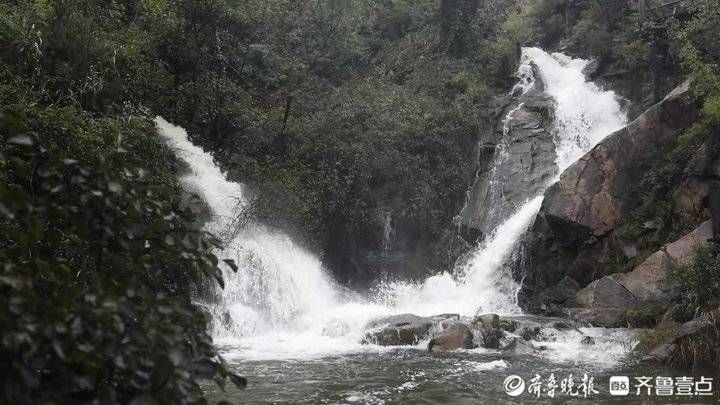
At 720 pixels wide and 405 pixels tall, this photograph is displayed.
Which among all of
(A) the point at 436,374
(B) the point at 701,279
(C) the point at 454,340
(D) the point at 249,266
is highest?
(D) the point at 249,266

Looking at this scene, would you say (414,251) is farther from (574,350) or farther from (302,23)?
(302,23)

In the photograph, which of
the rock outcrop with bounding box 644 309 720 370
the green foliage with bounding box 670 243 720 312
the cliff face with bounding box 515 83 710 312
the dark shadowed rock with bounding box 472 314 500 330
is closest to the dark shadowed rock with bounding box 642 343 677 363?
the rock outcrop with bounding box 644 309 720 370

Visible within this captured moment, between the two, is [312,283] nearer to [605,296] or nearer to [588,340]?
[605,296]

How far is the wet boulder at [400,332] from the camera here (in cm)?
1180

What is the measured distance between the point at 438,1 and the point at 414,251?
13.6 m

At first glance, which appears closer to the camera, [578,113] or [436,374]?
[436,374]

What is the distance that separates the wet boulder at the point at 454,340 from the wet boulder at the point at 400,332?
649 mm

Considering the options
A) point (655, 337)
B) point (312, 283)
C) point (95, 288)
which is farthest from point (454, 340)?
point (95, 288)

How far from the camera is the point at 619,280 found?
13.1 m

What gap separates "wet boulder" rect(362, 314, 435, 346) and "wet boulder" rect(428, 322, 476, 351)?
65 centimetres

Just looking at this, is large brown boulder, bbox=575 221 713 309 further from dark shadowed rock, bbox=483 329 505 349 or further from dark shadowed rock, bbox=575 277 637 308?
dark shadowed rock, bbox=483 329 505 349

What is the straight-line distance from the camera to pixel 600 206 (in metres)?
14.9

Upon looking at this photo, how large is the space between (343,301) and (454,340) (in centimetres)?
701

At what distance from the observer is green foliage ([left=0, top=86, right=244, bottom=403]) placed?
7.19ft
